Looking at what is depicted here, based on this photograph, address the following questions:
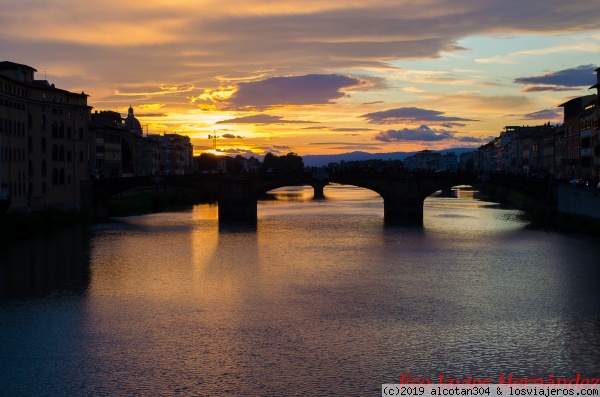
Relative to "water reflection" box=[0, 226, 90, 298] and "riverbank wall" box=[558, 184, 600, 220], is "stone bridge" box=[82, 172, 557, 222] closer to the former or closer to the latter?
"riverbank wall" box=[558, 184, 600, 220]

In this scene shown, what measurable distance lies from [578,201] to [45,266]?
54749mm

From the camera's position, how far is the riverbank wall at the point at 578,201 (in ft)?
243

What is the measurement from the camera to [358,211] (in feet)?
393

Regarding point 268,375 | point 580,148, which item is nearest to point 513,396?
point 268,375

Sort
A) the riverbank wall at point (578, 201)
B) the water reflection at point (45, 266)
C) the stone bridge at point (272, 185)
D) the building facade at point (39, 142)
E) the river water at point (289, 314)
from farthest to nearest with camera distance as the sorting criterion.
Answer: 1. the stone bridge at point (272, 185)
2. the building facade at point (39, 142)
3. the riverbank wall at point (578, 201)
4. the water reflection at point (45, 266)
5. the river water at point (289, 314)

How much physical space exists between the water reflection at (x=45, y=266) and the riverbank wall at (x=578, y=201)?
4690cm

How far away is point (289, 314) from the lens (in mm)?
40344

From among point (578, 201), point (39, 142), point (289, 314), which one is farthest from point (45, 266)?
point (578, 201)

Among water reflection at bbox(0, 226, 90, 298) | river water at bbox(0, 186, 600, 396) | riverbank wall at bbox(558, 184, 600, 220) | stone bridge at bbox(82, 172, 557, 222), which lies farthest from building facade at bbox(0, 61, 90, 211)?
riverbank wall at bbox(558, 184, 600, 220)

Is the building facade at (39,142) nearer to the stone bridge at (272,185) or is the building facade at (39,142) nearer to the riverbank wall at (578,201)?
the stone bridge at (272,185)

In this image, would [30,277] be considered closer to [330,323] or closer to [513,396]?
[330,323]

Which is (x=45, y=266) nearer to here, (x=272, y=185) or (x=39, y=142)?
(x=39, y=142)

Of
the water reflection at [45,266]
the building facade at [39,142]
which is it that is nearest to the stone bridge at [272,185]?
the building facade at [39,142]

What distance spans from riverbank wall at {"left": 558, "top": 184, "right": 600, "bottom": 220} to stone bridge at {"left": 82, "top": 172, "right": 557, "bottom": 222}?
318 inches
